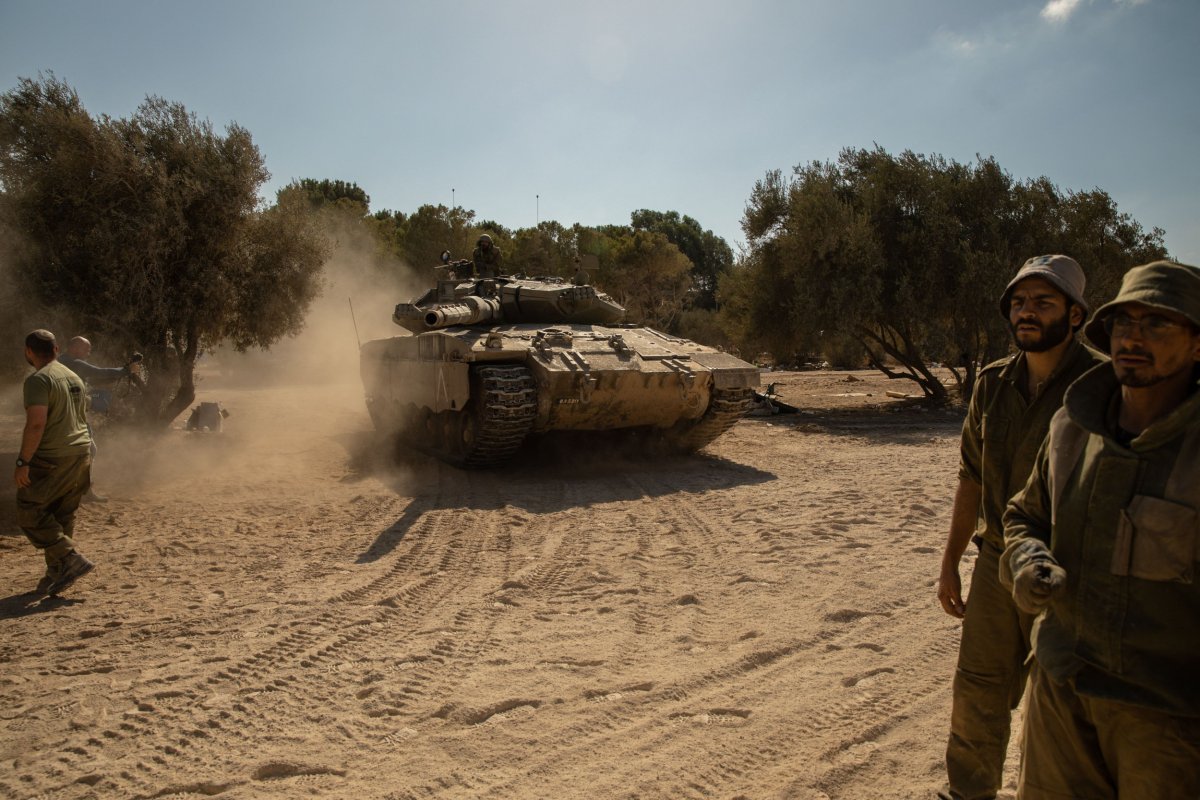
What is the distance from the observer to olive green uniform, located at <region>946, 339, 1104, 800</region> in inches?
99.9

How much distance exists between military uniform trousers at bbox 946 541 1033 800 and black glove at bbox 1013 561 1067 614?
740mm

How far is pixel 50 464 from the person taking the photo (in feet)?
17.2

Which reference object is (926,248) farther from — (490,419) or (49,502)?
(49,502)

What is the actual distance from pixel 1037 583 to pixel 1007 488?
916mm

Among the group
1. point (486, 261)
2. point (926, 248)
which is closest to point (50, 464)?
point (486, 261)

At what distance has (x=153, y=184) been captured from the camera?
10.1m

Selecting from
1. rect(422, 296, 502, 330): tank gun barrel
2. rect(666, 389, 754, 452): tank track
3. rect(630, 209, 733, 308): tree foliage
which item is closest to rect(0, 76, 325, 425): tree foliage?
rect(422, 296, 502, 330): tank gun barrel

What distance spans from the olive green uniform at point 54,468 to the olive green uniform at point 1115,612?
18.0 feet

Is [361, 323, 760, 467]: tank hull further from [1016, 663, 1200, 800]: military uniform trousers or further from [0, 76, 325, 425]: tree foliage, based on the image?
[1016, 663, 1200, 800]: military uniform trousers

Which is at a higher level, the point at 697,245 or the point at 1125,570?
the point at 697,245

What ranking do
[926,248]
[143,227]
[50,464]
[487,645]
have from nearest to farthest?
[487,645], [50,464], [143,227], [926,248]

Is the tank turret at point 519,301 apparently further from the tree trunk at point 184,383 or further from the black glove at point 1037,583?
the black glove at point 1037,583

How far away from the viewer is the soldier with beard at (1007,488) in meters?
2.54

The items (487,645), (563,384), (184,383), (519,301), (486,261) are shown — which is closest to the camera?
(487,645)
